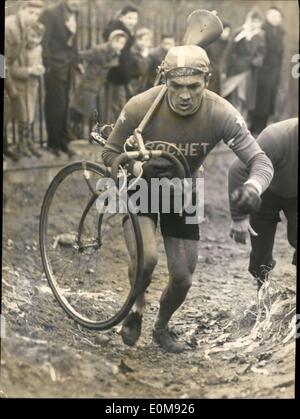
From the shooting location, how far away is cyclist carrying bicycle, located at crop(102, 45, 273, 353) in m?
3.94

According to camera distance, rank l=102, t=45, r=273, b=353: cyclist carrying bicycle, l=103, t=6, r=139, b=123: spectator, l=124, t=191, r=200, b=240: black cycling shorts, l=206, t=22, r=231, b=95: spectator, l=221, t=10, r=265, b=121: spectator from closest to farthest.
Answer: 1. l=102, t=45, r=273, b=353: cyclist carrying bicycle
2. l=124, t=191, r=200, b=240: black cycling shorts
3. l=206, t=22, r=231, b=95: spectator
4. l=103, t=6, r=139, b=123: spectator
5. l=221, t=10, r=265, b=121: spectator

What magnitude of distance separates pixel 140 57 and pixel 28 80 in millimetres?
712

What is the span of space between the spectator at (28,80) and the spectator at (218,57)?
1025 millimetres

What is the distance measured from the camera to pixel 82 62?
15.4ft

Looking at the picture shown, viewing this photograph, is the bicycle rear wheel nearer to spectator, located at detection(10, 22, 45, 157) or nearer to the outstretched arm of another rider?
spectator, located at detection(10, 22, 45, 157)

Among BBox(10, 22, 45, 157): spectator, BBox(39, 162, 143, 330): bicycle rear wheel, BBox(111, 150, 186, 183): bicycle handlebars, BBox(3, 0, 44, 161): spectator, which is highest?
BBox(3, 0, 44, 161): spectator

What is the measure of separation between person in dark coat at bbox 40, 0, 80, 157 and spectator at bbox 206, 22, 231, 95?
0.84 metres

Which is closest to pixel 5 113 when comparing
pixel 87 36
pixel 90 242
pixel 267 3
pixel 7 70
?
pixel 7 70

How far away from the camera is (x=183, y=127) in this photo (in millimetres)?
3971

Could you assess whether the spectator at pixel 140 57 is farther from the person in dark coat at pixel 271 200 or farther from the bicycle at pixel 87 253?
the person in dark coat at pixel 271 200

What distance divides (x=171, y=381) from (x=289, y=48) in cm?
227

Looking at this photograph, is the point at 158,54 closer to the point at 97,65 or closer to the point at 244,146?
the point at 97,65

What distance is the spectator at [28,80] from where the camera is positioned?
4504 millimetres

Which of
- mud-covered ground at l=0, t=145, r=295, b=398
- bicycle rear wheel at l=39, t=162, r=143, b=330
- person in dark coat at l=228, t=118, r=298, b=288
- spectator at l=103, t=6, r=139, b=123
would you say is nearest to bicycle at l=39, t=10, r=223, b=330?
bicycle rear wheel at l=39, t=162, r=143, b=330
